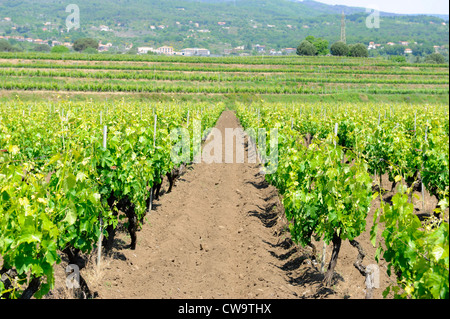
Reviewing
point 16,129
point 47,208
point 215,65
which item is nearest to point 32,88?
point 215,65

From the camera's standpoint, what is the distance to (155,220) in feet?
30.8

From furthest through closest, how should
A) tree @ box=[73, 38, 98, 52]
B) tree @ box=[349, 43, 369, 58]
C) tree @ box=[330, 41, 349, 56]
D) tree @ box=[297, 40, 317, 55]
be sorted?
tree @ box=[73, 38, 98, 52] → tree @ box=[297, 40, 317, 55] → tree @ box=[330, 41, 349, 56] → tree @ box=[349, 43, 369, 58]

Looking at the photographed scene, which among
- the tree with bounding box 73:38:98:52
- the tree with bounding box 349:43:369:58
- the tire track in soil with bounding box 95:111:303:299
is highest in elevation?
the tree with bounding box 73:38:98:52

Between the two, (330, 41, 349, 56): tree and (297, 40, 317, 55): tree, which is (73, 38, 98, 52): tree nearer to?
(297, 40, 317, 55): tree

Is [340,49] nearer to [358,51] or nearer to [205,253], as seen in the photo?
[358,51]

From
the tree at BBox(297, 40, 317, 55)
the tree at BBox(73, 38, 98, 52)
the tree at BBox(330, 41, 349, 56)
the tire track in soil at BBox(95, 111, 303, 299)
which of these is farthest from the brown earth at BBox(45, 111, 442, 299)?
the tree at BBox(73, 38, 98, 52)

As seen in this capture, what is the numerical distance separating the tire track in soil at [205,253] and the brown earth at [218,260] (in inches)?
0.5

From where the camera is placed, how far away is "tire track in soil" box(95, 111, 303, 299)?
616 centimetres

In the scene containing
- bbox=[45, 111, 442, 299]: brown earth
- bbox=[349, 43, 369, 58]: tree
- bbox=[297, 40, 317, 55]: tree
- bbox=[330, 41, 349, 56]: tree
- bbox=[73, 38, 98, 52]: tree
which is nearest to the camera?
bbox=[45, 111, 442, 299]: brown earth

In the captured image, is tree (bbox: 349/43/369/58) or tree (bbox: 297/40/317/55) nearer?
tree (bbox: 349/43/369/58)

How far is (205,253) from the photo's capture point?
7559 millimetres

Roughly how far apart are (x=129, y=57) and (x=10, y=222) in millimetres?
58948

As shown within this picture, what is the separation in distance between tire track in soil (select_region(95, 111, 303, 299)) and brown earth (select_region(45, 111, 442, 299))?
13 millimetres
